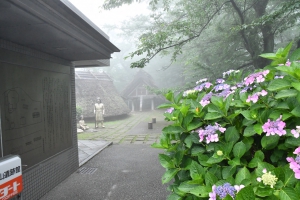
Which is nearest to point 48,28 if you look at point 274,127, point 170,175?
point 170,175

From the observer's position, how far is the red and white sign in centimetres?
129

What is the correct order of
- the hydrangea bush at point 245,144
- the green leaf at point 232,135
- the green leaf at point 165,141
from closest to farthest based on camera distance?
1. the hydrangea bush at point 245,144
2. the green leaf at point 232,135
3. the green leaf at point 165,141

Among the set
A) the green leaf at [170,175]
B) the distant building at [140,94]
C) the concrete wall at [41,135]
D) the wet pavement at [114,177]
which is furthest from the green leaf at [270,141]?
the distant building at [140,94]

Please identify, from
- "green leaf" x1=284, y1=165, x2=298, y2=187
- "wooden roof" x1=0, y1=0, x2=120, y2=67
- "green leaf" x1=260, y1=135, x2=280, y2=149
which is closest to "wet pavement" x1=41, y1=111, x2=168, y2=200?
"wooden roof" x1=0, y1=0, x2=120, y2=67

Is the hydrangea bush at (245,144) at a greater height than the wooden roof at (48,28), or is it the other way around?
the wooden roof at (48,28)

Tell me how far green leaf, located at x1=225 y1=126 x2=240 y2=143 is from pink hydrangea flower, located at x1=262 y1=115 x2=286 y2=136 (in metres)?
0.21

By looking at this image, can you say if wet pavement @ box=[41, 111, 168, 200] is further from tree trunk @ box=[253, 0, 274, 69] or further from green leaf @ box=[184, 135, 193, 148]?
tree trunk @ box=[253, 0, 274, 69]

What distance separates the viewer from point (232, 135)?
138cm

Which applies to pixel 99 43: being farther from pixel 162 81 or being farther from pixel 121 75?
pixel 121 75

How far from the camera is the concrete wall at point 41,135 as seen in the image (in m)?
3.23

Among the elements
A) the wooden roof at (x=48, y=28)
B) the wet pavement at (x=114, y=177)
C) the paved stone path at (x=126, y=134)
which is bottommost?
the paved stone path at (x=126, y=134)

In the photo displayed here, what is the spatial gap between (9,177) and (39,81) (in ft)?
9.93

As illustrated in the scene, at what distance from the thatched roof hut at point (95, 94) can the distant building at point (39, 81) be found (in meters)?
12.7

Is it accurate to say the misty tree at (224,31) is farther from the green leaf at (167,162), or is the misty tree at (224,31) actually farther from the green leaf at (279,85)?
the green leaf at (167,162)
